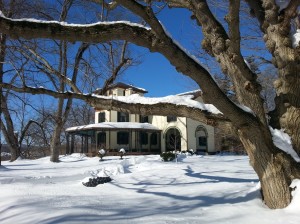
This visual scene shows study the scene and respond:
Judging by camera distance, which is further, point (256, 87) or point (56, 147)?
point (56, 147)

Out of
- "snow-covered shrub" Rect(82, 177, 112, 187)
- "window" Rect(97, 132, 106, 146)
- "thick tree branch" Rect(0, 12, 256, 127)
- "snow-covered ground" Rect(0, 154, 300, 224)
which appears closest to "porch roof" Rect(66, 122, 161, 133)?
"window" Rect(97, 132, 106, 146)

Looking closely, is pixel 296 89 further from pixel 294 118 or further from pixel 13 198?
pixel 13 198

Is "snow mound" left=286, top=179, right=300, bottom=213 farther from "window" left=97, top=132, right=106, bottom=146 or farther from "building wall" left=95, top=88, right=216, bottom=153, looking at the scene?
"window" left=97, top=132, right=106, bottom=146

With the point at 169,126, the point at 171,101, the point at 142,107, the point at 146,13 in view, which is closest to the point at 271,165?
the point at 171,101

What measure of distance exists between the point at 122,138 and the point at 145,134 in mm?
2656

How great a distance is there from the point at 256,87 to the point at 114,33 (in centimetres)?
246

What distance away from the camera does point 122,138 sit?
33969mm

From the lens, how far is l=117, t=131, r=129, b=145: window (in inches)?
1332

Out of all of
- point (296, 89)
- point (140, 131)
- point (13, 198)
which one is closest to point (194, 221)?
point (296, 89)

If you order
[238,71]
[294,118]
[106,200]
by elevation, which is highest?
[238,71]

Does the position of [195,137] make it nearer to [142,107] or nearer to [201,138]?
[201,138]

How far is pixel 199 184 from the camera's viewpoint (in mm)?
7453

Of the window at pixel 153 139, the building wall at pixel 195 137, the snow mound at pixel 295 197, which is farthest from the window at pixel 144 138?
the snow mound at pixel 295 197

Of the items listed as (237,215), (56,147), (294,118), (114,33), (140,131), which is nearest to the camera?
(114,33)
